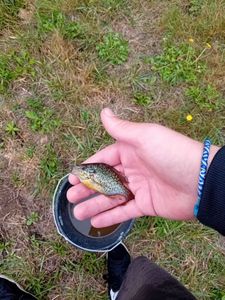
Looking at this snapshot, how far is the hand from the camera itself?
2385 mm

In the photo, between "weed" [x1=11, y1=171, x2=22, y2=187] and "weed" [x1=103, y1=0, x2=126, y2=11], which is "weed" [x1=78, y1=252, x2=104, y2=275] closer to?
"weed" [x1=11, y1=171, x2=22, y2=187]

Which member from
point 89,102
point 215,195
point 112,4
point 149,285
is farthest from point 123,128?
point 112,4

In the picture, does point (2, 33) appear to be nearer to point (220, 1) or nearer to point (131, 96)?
point (131, 96)

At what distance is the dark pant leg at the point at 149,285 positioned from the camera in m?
2.12

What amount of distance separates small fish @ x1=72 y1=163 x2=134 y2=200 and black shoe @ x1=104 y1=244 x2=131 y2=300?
23.5 inches

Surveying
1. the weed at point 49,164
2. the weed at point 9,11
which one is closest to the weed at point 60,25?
the weed at point 9,11

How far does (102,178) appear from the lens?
261cm

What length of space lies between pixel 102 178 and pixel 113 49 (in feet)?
3.95

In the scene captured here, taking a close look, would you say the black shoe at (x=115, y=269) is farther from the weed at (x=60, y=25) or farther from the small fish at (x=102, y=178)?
the weed at (x=60, y=25)

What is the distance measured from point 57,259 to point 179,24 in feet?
6.21

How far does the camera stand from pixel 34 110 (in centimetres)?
327

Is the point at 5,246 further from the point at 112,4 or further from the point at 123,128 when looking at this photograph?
the point at 112,4

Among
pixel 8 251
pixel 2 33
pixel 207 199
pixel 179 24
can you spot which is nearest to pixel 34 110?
pixel 2 33

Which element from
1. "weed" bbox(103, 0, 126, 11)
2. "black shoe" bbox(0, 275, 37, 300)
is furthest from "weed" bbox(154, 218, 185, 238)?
"weed" bbox(103, 0, 126, 11)
